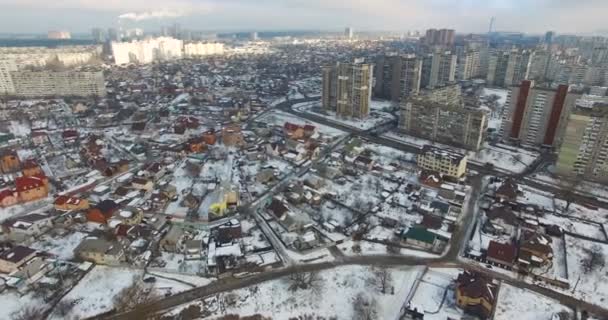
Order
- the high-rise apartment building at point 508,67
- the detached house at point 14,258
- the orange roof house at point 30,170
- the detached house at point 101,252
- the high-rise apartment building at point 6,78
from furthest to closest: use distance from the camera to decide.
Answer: the high-rise apartment building at point 508,67, the high-rise apartment building at point 6,78, the orange roof house at point 30,170, the detached house at point 101,252, the detached house at point 14,258

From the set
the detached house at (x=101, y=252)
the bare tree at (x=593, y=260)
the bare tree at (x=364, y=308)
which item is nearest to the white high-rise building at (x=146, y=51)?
the detached house at (x=101, y=252)

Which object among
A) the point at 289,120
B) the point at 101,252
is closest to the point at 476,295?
the point at 101,252

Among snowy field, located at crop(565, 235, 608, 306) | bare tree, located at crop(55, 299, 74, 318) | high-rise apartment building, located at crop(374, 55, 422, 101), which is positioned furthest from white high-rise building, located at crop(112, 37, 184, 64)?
snowy field, located at crop(565, 235, 608, 306)

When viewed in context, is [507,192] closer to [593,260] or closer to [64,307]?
[593,260]

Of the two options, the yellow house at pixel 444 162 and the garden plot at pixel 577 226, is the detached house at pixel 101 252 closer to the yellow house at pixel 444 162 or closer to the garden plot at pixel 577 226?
the yellow house at pixel 444 162

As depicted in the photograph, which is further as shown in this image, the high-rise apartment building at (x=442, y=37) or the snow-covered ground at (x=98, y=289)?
the high-rise apartment building at (x=442, y=37)

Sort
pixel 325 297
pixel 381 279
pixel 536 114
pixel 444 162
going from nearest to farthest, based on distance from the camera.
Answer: pixel 325 297, pixel 381 279, pixel 444 162, pixel 536 114

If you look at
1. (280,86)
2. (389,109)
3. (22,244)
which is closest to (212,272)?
(22,244)
